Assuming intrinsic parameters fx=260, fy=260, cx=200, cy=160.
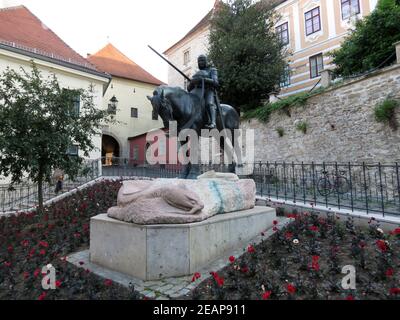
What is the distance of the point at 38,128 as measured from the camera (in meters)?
7.95

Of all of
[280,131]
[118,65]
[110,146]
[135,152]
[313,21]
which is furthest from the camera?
[118,65]

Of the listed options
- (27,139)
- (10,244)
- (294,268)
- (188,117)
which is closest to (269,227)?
(294,268)

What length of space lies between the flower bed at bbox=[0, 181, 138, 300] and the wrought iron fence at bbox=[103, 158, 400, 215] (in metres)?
4.12

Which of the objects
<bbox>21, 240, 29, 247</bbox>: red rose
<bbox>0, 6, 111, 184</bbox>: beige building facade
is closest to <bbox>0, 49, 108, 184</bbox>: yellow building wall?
<bbox>0, 6, 111, 184</bbox>: beige building facade

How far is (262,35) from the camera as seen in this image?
57.8ft

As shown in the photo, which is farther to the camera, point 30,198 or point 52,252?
point 30,198

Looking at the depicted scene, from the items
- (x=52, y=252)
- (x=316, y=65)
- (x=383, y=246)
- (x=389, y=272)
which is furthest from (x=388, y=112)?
(x=316, y=65)

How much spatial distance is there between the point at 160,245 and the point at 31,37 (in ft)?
64.5

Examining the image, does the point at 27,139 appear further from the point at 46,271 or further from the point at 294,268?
the point at 294,268

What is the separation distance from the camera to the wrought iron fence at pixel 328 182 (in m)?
5.84

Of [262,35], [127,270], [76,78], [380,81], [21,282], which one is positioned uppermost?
[262,35]

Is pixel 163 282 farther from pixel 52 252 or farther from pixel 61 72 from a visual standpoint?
pixel 61 72

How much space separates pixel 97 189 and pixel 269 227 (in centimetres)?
782
